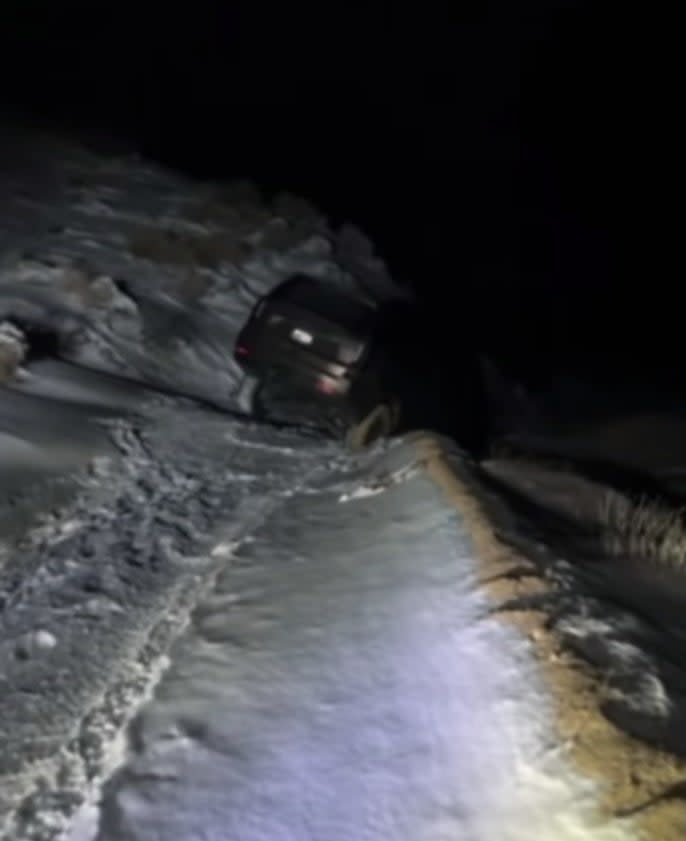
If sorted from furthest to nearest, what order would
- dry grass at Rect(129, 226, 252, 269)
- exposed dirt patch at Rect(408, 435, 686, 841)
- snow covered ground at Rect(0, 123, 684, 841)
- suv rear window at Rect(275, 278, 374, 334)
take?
dry grass at Rect(129, 226, 252, 269) < suv rear window at Rect(275, 278, 374, 334) < snow covered ground at Rect(0, 123, 684, 841) < exposed dirt patch at Rect(408, 435, 686, 841)

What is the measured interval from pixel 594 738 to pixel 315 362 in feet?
21.8

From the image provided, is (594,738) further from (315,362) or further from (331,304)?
(331,304)

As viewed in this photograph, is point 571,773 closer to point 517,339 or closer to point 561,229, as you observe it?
point 517,339

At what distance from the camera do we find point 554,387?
1778cm

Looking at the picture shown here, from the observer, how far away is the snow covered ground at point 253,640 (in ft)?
13.7

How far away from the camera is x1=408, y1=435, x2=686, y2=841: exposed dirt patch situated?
12.3 ft

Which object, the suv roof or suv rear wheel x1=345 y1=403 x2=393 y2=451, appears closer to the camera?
suv rear wheel x1=345 y1=403 x2=393 y2=451

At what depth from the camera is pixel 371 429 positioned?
9.84 metres

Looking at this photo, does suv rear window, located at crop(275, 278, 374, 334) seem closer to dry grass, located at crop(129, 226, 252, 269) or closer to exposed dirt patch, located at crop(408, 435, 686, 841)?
dry grass, located at crop(129, 226, 252, 269)

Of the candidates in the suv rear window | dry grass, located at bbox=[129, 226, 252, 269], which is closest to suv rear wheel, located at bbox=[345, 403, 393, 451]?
the suv rear window

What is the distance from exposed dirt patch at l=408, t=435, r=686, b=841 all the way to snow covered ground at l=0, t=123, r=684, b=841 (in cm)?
2

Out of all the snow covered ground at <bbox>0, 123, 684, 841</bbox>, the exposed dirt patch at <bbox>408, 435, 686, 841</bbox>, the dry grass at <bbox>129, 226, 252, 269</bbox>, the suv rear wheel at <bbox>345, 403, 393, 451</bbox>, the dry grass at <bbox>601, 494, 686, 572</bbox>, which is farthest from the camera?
the dry grass at <bbox>129, 226, 252, 269</bbox>

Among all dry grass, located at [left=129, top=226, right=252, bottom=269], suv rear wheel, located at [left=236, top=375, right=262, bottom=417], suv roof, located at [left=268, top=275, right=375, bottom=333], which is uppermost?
suv roof, located at [left=268, top=275, right=375, bottom=333]

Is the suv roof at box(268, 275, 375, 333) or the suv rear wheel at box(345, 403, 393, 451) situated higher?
the suv roof at box(268, 275, 375, 333)
